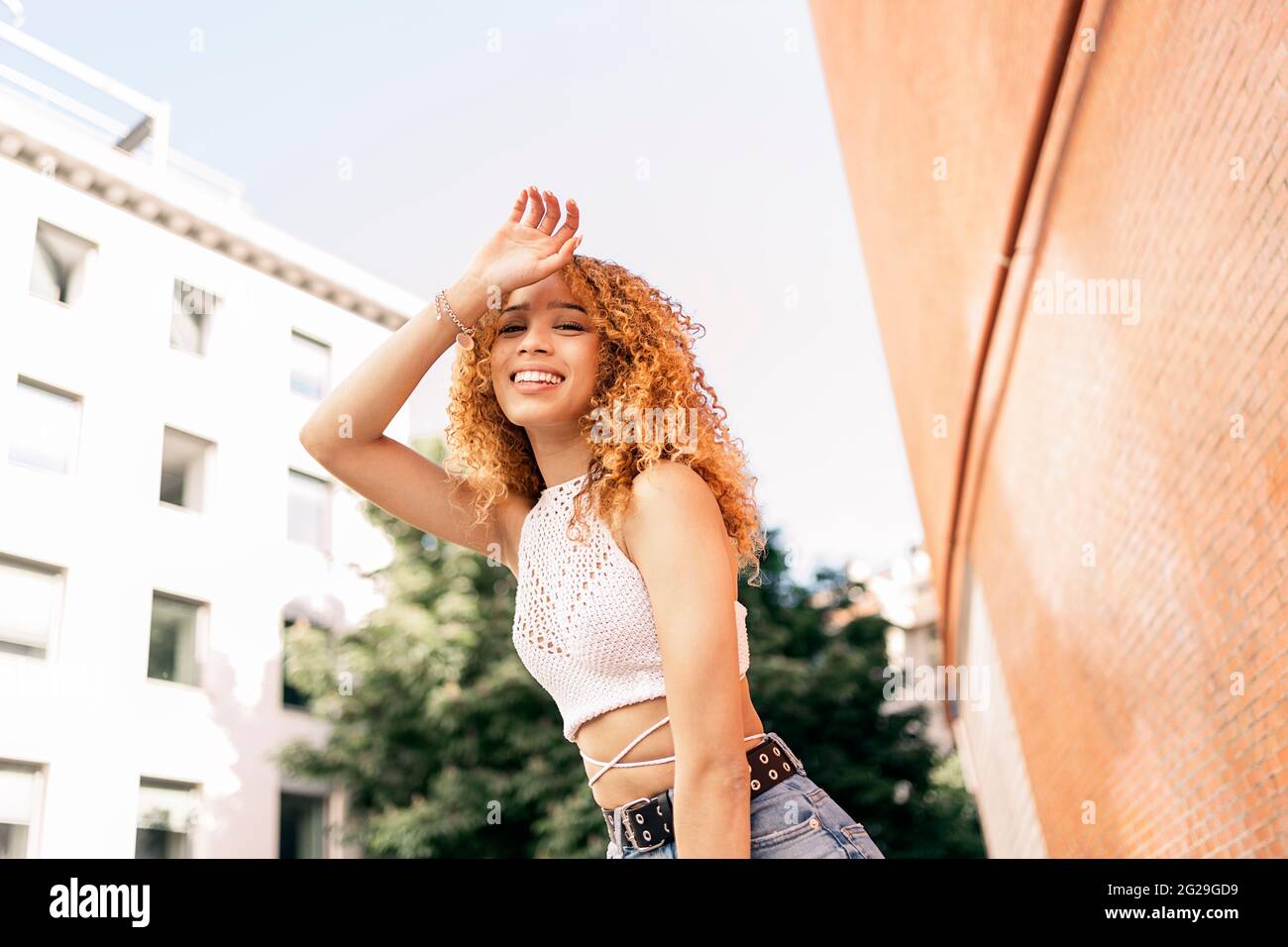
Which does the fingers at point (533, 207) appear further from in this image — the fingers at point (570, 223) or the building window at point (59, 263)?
the building window at point (59, 263)

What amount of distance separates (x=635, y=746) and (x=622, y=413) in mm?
483

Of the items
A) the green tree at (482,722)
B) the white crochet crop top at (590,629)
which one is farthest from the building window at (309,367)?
the white crochet crop top at (590,629)

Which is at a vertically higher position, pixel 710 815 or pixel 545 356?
pixel 545 356

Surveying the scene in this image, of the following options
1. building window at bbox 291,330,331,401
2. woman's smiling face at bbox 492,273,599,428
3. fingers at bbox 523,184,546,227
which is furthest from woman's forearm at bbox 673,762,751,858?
building window at bbox 291,330,331,401

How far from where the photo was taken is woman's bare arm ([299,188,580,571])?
5.79 feet

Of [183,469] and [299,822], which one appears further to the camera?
[183,469]

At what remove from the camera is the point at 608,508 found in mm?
1612

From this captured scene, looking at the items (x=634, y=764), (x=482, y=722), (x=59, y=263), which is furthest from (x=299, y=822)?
(x=634, y=764)

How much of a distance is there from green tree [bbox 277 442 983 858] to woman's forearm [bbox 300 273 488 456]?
43.2 feet

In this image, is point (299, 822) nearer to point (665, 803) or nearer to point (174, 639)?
point (174, 639)

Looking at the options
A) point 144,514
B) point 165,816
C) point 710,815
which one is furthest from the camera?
point 144,514

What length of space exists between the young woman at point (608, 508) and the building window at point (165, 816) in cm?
1673

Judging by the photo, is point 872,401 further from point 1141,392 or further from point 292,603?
point 1141,392
